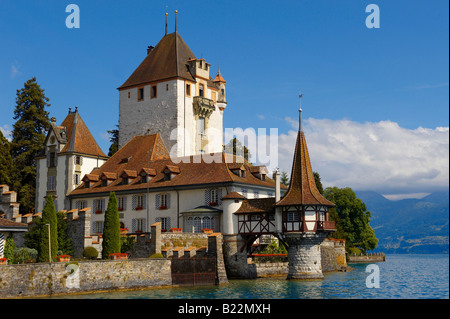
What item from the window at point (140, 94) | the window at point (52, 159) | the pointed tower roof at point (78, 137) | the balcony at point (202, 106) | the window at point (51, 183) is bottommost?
the window at point (51, 183)

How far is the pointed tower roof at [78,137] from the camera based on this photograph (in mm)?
70062

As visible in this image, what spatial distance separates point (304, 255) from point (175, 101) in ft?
102

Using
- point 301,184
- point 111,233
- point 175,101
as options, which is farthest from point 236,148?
point 111,233

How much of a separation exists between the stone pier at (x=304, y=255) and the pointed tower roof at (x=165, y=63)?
31345 millimetres

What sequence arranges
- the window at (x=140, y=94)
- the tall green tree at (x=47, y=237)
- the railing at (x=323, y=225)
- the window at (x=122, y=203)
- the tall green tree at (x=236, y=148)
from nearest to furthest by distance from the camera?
the tall green tree at (x=47, y=237), the railing at (x=323, y=225), the window at (x=122, y=203), the window at (x=140, y=94), the tall green tree at (x=236, y=148)

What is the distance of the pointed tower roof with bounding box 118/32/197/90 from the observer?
251 feet

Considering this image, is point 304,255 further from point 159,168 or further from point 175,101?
point 175,101

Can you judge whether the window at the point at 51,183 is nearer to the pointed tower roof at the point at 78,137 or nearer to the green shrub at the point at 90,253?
the pointed tower roof at the point at 78,137

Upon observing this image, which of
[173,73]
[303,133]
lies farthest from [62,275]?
[173,73]

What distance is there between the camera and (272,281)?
50844 mm

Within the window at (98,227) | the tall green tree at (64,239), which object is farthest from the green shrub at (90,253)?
the window at (98,227)

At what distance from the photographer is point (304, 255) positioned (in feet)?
167
